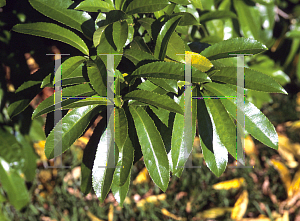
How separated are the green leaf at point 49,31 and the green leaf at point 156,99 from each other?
0.73 ft

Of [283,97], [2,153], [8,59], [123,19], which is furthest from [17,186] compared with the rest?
[283,97]

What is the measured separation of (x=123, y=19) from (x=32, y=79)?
36cm

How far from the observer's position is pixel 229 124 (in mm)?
705

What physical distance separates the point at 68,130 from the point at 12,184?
826 millimetres

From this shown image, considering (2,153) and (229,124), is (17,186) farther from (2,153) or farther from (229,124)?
(229,124)

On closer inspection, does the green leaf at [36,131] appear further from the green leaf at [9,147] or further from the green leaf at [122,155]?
the green leaf at [122,155]

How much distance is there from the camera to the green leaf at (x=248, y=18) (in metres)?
1.31

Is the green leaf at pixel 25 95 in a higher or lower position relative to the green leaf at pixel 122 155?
higher

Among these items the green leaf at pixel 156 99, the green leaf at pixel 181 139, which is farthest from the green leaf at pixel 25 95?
the green leaf at pixel 181 139

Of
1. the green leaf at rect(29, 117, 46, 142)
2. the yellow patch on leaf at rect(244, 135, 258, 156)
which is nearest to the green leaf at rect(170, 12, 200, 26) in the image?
the green leaf at rect(29, 117, 46, 142)

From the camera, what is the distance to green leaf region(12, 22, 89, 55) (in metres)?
0.68

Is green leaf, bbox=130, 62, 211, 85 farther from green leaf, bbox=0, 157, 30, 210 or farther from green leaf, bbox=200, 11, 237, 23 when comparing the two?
green leaf, bbox=0, 157, 30, 210

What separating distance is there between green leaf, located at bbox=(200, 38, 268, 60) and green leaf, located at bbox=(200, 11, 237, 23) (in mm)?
447

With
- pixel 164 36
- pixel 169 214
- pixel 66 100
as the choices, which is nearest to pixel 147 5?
pixel 164 36
